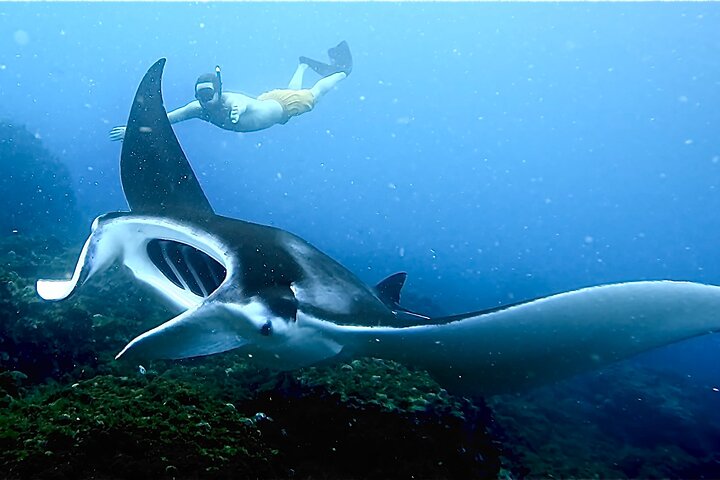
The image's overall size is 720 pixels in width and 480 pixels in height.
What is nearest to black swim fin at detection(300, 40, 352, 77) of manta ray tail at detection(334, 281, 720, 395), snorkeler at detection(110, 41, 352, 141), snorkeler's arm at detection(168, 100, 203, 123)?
snorkeler at detection(110, 41, 352, 141)

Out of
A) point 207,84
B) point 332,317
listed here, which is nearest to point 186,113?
point 207,84

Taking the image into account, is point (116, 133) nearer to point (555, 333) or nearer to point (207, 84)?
point (207, 84)

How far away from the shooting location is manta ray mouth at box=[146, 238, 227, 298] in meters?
2.92

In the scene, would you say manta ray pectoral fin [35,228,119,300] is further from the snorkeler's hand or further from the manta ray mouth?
the snorkeler's hand

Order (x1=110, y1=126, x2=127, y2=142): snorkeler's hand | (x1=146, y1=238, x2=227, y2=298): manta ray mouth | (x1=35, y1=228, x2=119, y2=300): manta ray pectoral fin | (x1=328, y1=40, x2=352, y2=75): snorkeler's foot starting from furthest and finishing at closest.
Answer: (x1=328, y1=40, x2=352, y2=75): snorkeler's foot → (x1=110, y1=126, x2=127, y2=142): snorkeler's hand → (x1=146, y1=238, x2=227, y2=298): manta ray mouth → (x1=35, y1=228, x2=119, y2=300): manta ray pectoral fin

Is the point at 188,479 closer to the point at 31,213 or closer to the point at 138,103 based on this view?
the point at 138,103

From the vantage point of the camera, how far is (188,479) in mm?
1433

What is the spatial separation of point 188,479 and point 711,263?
319 ft

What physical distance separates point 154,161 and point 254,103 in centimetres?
649

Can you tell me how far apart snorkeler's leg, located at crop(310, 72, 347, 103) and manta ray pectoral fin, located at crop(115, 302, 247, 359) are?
9.61m

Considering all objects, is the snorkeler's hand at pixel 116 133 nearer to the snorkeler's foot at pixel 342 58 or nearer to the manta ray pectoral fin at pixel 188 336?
the manta ray pectoral fin at pixel 188 336

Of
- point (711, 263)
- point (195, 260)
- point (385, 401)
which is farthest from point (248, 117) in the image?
point (711, 263)

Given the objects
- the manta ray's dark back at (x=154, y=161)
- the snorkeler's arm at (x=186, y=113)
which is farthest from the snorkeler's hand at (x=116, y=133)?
the manta ray's dark back at (x=154, y=161)

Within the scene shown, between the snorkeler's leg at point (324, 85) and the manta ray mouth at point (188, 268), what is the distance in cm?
852
